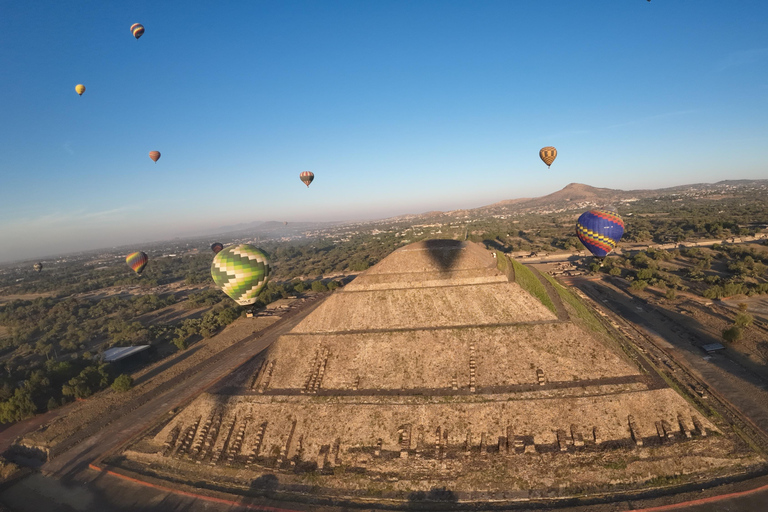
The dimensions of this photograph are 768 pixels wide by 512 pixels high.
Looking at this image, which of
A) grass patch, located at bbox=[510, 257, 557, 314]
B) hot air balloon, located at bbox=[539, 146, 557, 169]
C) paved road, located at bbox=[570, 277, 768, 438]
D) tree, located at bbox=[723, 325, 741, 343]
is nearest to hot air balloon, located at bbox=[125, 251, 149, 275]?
grass patch, located at bbox=[510, 257, 557, 314]

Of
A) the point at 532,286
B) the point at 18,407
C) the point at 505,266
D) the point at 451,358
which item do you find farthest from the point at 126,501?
the point at 532,286

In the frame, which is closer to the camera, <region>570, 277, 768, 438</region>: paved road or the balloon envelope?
<region>570, 277, 768, 438</region>: paved road

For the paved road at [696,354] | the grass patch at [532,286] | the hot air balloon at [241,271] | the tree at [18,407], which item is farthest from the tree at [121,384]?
the paved road at [696,354]

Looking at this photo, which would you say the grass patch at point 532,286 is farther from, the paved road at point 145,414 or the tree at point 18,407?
the tree at point 18,407

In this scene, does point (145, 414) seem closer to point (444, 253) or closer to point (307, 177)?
point (444, 253)

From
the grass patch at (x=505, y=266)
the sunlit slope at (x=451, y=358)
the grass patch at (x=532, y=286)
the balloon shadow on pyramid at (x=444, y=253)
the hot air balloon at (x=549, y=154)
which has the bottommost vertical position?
the sunlit slope at (x=451, y=358)

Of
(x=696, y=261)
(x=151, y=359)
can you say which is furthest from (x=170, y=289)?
(x=696, y=261)

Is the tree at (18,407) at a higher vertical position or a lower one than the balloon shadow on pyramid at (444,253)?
lower

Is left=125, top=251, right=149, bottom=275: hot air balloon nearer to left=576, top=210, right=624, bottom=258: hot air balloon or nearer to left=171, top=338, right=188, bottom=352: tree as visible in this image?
left=171, top=338, right=188, bottom=352: tree
